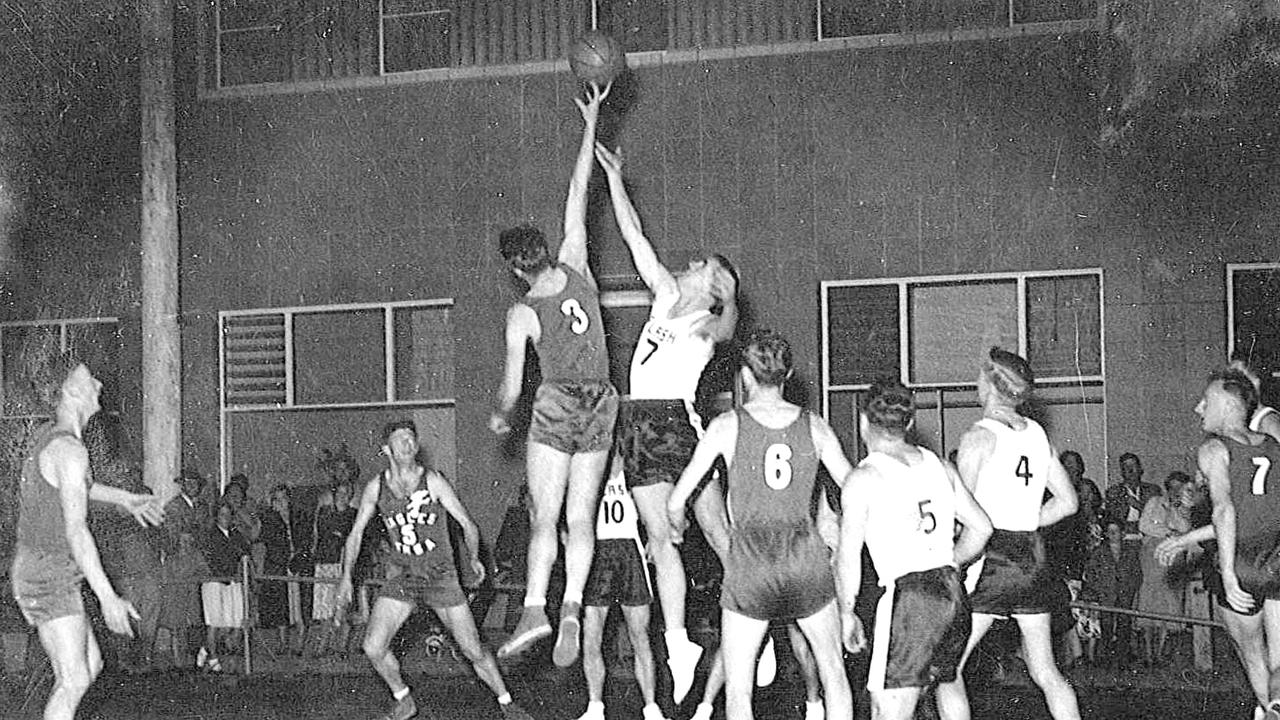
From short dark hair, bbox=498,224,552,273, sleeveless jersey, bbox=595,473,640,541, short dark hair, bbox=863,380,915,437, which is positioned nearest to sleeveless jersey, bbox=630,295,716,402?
short dark hair, bbox=498,224,552,273

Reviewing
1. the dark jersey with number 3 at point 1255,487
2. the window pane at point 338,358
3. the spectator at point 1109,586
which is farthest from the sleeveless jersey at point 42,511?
the window pane at point 338,358

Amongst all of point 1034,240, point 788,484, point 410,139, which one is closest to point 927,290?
point 1034,240

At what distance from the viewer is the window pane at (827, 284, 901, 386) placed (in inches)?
756

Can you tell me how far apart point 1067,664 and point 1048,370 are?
15.4 ft

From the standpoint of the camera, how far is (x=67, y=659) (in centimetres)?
973

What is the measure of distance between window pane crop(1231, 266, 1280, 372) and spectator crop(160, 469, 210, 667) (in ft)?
37.4

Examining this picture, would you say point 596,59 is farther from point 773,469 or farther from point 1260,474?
point 1260,474

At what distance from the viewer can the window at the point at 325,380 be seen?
68.9ft

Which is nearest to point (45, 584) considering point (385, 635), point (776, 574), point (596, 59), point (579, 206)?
point (385, 635)

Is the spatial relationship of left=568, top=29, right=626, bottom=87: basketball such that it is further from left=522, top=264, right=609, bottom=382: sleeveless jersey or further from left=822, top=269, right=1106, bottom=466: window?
left=822, top=269, right=1106, bottom=466: window

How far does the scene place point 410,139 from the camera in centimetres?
2067

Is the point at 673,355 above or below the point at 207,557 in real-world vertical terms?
above

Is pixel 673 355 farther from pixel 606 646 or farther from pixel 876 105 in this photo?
pixel 876 105

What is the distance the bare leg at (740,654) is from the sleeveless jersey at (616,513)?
3012 millimetres
